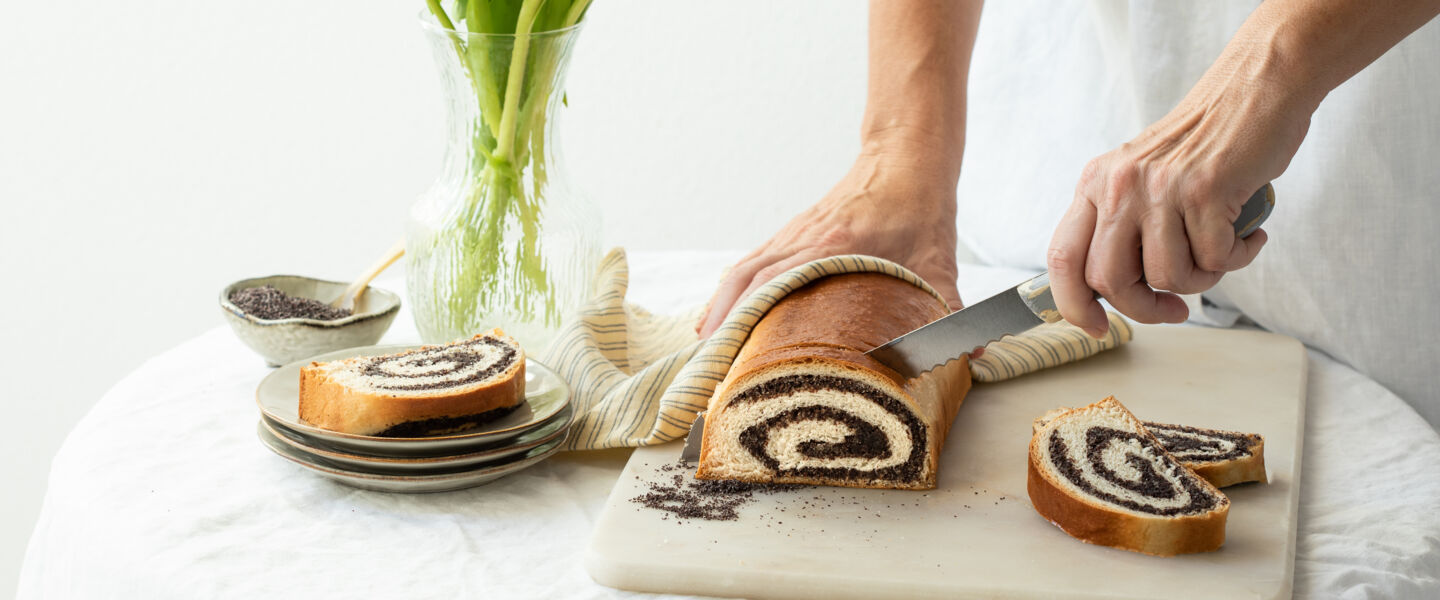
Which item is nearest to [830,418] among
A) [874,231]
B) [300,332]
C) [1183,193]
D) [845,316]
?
[845,316]

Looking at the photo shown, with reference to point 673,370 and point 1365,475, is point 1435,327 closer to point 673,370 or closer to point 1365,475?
point 1365,475

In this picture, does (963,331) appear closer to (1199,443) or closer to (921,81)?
(1199,443)

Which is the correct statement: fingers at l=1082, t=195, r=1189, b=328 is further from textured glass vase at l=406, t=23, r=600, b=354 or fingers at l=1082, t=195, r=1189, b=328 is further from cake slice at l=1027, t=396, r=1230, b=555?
textured glass vase at l=406, t=23, r=600, b=354

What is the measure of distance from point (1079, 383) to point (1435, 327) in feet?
2.51

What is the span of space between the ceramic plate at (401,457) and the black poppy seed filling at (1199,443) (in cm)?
87

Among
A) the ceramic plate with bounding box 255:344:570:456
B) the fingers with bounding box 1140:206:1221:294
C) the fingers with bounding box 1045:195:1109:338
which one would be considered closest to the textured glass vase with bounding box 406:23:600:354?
the ceramic plate with bounding box 255:344:570:456

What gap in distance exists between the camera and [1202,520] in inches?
53.2

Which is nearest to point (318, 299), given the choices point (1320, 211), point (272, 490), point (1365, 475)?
point (272, 490)

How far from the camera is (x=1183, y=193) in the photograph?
1.50 meters

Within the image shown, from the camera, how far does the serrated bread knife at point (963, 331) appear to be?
167cm

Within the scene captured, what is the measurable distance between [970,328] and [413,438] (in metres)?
0.78

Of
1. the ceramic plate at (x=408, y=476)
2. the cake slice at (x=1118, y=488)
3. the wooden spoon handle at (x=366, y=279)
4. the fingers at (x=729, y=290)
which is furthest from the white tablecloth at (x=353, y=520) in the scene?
the fingers at (x=729, y=290)

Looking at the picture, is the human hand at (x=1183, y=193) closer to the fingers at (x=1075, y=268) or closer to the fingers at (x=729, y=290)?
the fingers at (x=1075, y=268)

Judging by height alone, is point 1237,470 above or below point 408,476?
above
